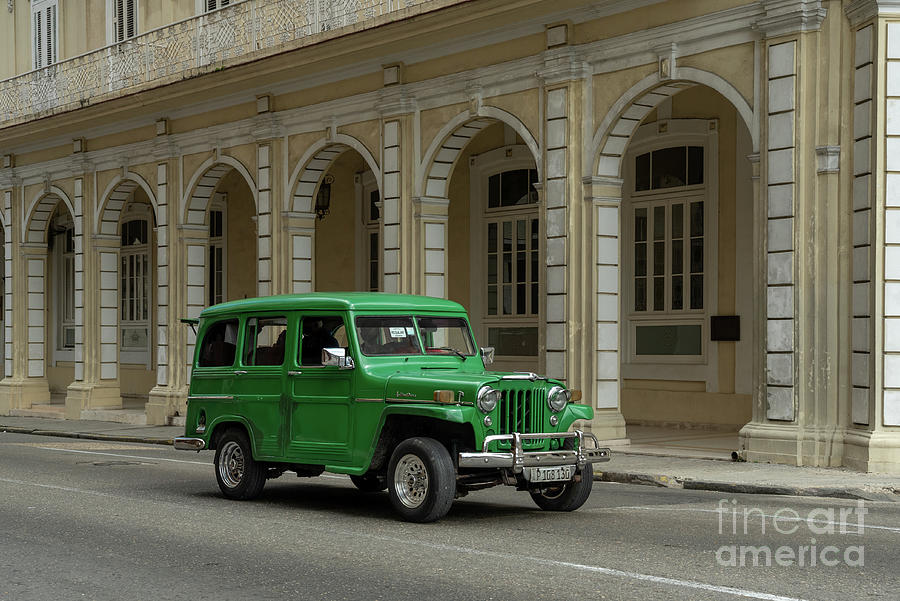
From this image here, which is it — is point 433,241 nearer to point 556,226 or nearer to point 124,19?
point 556,226

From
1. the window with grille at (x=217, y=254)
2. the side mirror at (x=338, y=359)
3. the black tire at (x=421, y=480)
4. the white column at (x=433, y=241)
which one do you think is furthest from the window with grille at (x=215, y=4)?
the black tire at (x=421, y=480)

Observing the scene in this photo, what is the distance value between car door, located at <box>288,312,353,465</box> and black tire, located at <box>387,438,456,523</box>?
721mm

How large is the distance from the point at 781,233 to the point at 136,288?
19564 millimetres

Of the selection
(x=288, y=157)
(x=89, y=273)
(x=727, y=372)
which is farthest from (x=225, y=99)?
(x=727, y=372)

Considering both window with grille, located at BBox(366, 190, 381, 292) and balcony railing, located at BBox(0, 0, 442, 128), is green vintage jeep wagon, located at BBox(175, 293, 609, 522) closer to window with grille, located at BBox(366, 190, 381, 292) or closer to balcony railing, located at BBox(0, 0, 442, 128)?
balcony railing, located at BBox(0, 0, 442, 128)

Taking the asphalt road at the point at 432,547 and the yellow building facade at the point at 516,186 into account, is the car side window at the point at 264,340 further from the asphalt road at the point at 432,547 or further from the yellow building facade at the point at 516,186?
the yellow building facade at the point at 516,186

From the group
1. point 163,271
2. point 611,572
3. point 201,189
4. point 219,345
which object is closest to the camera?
point 611,572

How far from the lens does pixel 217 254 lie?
28328 millimetres

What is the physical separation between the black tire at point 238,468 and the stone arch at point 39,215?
1727 centimetres

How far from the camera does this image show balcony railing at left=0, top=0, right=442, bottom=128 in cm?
2014

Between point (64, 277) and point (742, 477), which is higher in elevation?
point (64, 277)

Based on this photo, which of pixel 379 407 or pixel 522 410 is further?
pixel 379 407

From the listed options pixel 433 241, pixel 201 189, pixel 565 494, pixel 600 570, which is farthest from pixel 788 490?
pixel 201 189

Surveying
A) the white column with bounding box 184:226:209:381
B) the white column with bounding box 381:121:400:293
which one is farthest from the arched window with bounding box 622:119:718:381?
the white column with bounding box 184:226:209:381
